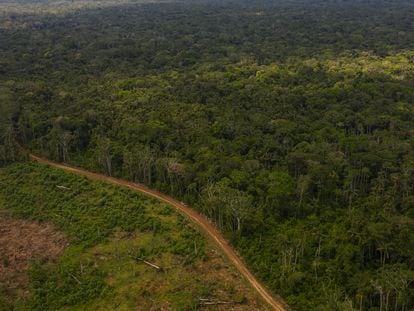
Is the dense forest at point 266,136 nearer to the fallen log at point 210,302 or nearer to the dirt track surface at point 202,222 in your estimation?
A: the dirt track surface at point 202,222

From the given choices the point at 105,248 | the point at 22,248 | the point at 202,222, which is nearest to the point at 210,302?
the point at 202,222

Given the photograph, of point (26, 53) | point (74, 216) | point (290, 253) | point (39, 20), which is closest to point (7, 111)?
point (74, 216)

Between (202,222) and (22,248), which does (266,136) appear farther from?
(22,248)

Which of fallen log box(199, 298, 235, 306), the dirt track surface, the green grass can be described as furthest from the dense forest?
the green grass

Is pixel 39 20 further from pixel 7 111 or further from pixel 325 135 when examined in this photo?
pixel 325 135

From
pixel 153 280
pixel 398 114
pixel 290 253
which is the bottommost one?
pixel 153 280

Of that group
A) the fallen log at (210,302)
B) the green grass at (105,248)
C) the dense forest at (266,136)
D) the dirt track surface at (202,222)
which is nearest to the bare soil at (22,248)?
the green grass at (105,248)

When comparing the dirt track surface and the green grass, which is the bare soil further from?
the dirt track surface
